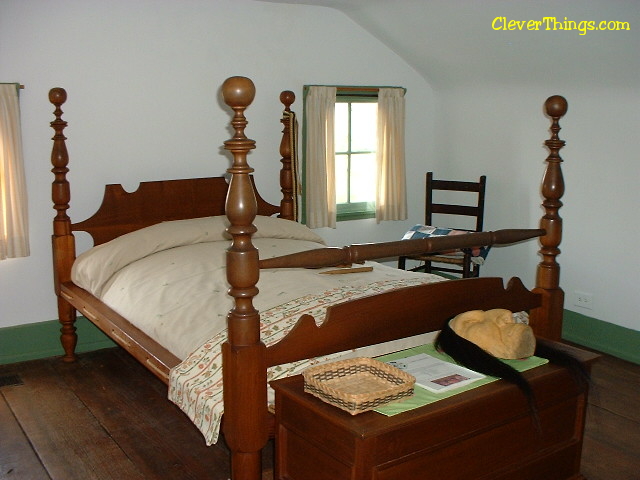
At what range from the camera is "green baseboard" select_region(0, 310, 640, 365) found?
13.2ft

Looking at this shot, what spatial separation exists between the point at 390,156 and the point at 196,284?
2.34m

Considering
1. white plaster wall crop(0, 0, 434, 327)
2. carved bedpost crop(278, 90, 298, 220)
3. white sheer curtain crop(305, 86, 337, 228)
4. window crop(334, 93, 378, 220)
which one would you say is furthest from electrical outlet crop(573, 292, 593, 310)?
white plaster wall crop(0, 0, 434, 327)

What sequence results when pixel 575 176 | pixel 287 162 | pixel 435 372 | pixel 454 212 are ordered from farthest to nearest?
pixel 454 212 < pixel 287 162 < pixel 575 176 < pixel 435 372

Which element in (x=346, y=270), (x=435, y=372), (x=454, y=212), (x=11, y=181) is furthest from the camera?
(x=454, y=212)

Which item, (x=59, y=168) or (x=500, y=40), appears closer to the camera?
(x=59, y=168)

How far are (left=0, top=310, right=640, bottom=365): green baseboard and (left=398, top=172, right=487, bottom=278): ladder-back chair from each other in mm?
729

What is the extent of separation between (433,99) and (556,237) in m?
2.78

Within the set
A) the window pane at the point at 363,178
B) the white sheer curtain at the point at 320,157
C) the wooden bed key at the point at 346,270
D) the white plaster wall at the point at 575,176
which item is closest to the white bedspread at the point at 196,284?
the wooden bed key at the point at 346,270

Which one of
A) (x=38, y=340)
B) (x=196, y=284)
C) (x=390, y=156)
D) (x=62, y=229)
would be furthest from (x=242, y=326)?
(x=390, y=156)

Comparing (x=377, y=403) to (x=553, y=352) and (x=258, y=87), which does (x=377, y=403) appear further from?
(x=258, y=87)

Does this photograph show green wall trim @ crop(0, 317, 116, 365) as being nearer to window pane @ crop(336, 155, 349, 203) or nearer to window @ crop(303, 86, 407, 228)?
window @ crop(303, 86, 407, 228)

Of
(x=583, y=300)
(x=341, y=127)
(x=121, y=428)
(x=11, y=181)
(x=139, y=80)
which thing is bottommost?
(x=121, y=428)

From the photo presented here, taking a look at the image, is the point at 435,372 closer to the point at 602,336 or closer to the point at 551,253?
the point at 551,253

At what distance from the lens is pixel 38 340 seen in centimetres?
411
